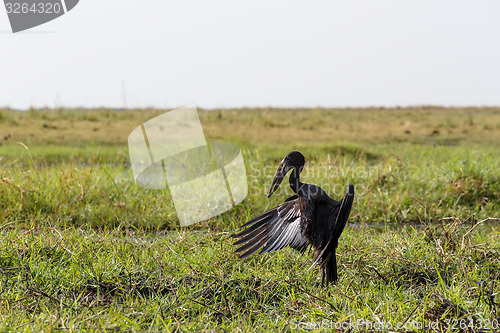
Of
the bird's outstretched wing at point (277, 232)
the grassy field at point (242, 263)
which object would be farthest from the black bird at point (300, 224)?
the grassy field at point (242, 263)

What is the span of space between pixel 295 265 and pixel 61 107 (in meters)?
13.4

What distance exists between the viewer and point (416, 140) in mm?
11594

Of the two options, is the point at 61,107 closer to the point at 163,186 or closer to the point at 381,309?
the point at 163,186

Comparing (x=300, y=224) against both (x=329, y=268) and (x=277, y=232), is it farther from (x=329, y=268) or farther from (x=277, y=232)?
(x=329, y=268)

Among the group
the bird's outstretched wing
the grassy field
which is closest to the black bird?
the bird's outstretched wing

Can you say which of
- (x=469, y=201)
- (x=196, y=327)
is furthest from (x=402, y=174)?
(x=196, y=327)

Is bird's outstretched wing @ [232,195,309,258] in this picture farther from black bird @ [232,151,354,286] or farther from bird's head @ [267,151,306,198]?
bird's head @ [267,151,306,198]

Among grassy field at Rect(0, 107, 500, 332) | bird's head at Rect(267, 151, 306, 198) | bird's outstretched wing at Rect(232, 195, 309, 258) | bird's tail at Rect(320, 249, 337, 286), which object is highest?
bird's head at Rect(267, 151, 306, 198)

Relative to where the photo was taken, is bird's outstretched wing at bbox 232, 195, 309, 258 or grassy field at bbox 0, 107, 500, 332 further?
bird's outstretched wing at bbox 232, 195, 309, 258

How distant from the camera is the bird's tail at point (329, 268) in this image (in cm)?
285

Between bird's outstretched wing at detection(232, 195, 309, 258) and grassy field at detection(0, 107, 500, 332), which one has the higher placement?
bird's outstretched wing at detection(232, 195, 309, 258)

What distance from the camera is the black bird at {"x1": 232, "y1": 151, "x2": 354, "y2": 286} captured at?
2764 millimetres

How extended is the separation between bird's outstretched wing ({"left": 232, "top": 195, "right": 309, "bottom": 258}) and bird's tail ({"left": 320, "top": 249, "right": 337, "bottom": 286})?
0.15 meters

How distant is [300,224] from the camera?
9.21 ft
